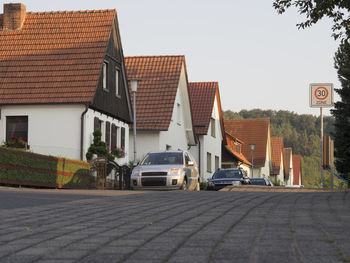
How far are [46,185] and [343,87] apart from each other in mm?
21989

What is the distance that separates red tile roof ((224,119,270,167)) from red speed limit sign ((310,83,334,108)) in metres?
37.4

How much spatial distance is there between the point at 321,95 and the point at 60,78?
38.5 ft

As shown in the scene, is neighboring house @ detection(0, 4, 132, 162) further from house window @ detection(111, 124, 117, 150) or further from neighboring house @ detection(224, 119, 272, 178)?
neighboring house @ detection(224, 119, 272, 178)

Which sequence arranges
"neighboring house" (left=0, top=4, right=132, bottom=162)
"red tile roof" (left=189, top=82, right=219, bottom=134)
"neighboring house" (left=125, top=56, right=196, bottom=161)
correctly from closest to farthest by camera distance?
"neighboring house" (left=0, top=4, right=132, bottom=162) → "neighboring house" (left=125, top=56, right=196, bottom=161) → "red tile roof" (left=189, top=82, right=219, bottom=134)

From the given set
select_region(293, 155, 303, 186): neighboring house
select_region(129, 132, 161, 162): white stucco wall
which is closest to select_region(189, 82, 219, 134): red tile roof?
select_region(129, 132, 161, 162): white stucco wall

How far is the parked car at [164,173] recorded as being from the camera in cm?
2444

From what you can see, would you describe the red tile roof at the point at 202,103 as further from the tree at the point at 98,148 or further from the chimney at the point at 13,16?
the tree at the point at 98,148

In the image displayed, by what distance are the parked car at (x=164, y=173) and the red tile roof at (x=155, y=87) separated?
11.7 m

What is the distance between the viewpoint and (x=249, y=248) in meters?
6.57

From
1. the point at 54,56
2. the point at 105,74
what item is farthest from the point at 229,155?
the point at 54,56

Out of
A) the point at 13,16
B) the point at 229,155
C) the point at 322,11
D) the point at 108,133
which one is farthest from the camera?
the point at 229,155

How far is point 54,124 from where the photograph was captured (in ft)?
101

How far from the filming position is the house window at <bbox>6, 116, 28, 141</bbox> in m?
31.0

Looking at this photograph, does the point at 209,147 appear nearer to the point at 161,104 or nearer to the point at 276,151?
the point at 161,104
